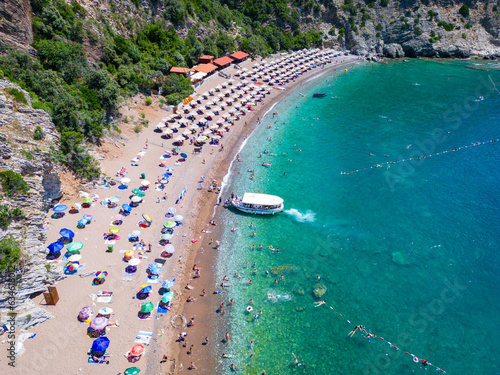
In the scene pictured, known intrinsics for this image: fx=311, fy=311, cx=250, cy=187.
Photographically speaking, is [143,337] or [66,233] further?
[66,233]

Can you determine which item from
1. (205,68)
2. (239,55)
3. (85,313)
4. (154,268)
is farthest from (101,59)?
(85,313)

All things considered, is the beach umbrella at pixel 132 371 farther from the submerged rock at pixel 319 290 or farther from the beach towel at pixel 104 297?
the submerged rock at pixel 319 290

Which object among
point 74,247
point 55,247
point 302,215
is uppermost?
point 55,247

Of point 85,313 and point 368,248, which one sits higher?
point 85,313

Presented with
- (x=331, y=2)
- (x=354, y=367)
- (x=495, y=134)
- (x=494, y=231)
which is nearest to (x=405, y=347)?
(x=354, y=367)

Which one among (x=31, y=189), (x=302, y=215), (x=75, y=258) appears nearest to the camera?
(x=31, y=189)

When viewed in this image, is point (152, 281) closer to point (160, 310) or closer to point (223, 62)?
point (160, 310)

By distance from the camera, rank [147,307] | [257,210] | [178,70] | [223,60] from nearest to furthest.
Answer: [147,307] < [257,210] < [178,70] < [223,60]
